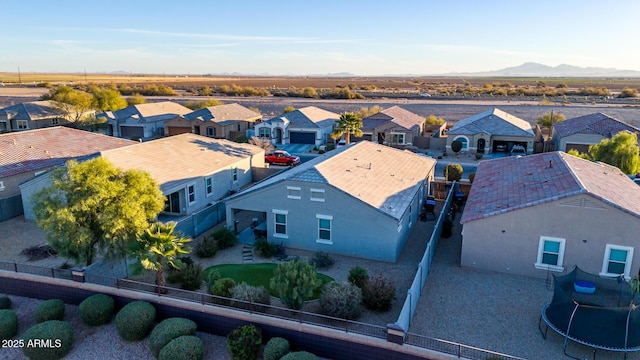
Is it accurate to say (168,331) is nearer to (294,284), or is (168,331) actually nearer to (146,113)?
(294,284)

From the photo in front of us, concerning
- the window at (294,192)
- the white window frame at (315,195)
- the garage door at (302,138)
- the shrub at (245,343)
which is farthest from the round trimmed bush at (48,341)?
the garage door at (302,138)

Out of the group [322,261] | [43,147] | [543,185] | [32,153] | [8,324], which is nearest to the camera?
[8,324]

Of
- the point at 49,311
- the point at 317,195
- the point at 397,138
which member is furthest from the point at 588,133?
the point at 49,311

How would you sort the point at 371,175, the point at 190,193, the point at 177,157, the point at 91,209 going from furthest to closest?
the point at 177,157
the point at 190,193
the point at 371,175
the point at 91,209

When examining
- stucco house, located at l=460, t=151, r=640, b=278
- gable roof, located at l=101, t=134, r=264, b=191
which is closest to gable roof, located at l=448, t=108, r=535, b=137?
gable roof, located at l=101, t=134, r=264, b=191

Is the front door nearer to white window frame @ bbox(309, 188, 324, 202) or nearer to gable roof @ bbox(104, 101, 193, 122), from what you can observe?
white window frame @ bbox(309, 188, 324, 202)

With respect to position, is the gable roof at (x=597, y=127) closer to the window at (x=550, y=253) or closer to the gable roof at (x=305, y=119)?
the gable roof at (x=305, y=119)
